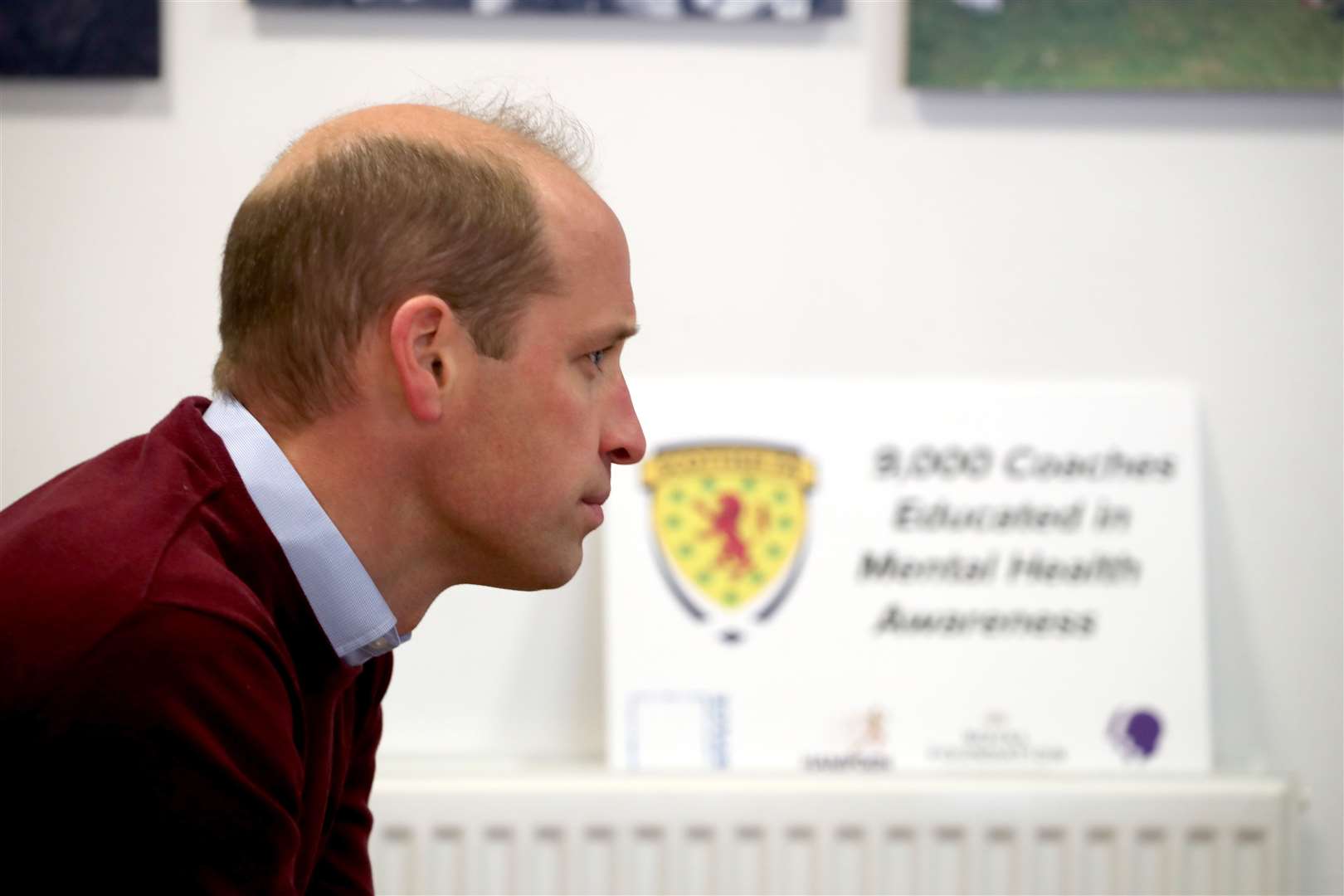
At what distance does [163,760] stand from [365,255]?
31cm

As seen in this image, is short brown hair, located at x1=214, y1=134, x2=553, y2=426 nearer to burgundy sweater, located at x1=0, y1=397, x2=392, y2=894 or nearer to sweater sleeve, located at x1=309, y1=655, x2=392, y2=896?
burgundy sweater, located at x1=0, y1=397, x2=392, y2=894

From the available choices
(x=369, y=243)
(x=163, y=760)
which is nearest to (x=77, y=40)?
(x=369, y=243)

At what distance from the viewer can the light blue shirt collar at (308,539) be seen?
78cm

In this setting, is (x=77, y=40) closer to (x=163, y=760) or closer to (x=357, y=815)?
(x=357, y=815)

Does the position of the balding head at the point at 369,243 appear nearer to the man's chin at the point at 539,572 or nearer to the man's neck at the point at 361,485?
the man's neck at the point at 361,485

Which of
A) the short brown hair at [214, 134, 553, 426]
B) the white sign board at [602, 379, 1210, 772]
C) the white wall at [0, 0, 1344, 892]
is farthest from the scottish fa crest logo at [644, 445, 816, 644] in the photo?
the short brown hair at [214, 134, 553, 426]

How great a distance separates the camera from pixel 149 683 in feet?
2.09

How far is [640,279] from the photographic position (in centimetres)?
161

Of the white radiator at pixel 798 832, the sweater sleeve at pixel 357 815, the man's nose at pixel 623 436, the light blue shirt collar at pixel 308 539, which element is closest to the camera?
the light blue shirt collar at pixel 308 539

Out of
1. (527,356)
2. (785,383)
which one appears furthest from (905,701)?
(527,356)

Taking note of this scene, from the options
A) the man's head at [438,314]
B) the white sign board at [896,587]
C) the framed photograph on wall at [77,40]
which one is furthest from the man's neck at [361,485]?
the framed photograph on wall at [77,40]

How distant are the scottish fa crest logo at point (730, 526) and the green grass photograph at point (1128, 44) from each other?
1.66 feet

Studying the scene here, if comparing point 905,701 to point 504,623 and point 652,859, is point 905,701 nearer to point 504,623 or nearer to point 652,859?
point 652,859

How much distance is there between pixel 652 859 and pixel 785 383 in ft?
1.86
